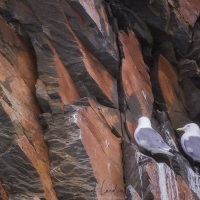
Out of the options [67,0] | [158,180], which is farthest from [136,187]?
[67,0]

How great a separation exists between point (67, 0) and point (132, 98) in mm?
2313

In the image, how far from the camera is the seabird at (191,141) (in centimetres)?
1345

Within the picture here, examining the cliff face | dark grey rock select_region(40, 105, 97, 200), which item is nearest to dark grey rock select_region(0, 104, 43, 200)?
the cliff face

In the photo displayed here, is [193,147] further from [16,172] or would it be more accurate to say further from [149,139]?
[16,172]

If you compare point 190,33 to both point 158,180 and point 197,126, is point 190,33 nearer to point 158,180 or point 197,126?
point 197,126

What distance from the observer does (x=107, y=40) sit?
40.9ft

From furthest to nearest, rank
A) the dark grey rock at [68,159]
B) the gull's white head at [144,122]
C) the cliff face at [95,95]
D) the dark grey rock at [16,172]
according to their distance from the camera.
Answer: the gull's white head at [144,122]
the cliff face at [95,95]
the dark grey rock at [68,159]
the dark grey rock at [16,172]

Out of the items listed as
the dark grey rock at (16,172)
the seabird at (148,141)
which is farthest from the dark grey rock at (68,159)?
the seabird at (148,141)

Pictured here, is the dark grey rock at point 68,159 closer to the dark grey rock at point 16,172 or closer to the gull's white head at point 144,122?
the dark grey rock at point 16,172

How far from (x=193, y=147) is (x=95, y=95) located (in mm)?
2881

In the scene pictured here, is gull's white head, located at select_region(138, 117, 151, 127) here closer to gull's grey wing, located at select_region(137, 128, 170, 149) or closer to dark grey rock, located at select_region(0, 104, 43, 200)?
gull's grey wing, located at select_region(137, 128, 170, 149)

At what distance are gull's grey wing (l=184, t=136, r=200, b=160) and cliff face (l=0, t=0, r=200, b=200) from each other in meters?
0.22

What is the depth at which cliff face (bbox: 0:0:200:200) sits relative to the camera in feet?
32.6

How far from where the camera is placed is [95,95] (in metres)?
11.9
